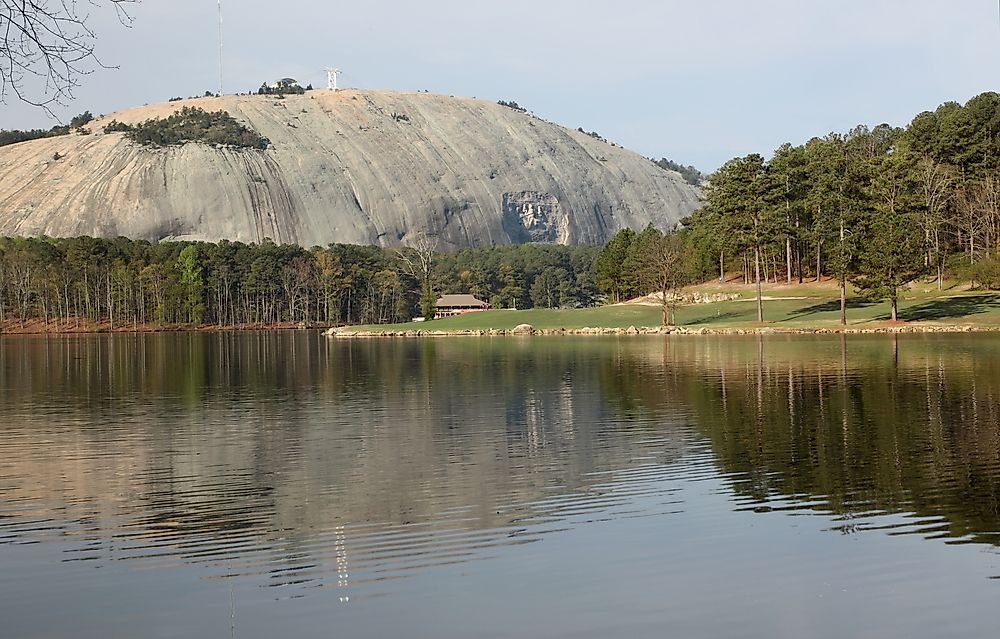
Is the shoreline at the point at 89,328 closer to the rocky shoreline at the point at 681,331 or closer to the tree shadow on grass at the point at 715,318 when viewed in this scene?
the rocky shoreline at the point at 681,331

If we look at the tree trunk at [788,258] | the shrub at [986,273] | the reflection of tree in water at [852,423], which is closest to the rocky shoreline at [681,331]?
the shrub at [986,273]

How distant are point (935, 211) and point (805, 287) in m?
18.2

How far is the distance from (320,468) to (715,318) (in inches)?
3603

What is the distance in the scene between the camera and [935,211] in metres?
113

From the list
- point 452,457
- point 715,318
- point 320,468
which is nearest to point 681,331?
point 715,318

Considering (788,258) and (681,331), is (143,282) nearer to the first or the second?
(788,258)

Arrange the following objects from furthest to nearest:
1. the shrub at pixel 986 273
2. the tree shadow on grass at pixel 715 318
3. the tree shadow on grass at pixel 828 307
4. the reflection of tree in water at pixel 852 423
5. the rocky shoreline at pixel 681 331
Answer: the tree shadow on grass at pixel 715 318
the tree shadow on grass at pixel 828 307
the shrub at pixel 986 273
the rocky shoreline at pixel 681 331
the reflection of tree in water at pixel 852 423

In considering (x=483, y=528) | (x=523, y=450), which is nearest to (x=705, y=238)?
(x=523, y=450)

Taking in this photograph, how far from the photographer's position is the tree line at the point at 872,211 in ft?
319

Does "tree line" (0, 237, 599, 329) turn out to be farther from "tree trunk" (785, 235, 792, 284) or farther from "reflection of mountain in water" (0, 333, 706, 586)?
"reflection of mountain in water" (0, 333, 706, 586)

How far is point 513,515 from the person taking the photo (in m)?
19.8

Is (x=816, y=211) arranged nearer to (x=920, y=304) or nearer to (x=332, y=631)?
(x=920, y=304)

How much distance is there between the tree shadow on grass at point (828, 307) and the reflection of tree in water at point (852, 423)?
4133 centimetres

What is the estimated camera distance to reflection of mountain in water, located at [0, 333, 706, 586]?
708 inches
